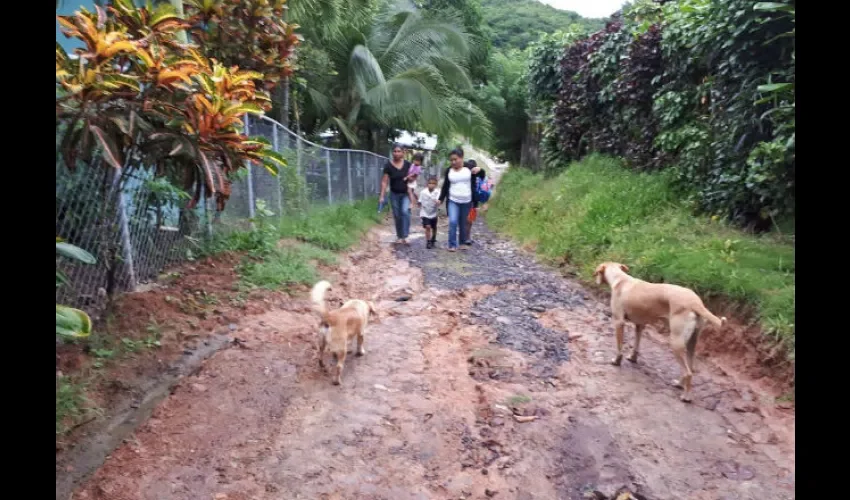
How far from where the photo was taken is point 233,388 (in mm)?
3820

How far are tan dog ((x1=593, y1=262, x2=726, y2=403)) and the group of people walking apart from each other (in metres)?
4.51

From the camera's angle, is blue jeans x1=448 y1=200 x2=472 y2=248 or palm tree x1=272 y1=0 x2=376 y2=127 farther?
palm tree x1=272 y1=0 x2=376 y2=127

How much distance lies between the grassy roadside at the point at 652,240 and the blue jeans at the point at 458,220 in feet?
4.32

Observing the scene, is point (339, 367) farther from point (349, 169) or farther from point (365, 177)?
point (365, 177)

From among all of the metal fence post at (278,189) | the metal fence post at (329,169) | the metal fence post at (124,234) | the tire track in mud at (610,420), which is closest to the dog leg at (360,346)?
the tire track in mud at (610,420)

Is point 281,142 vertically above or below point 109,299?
above

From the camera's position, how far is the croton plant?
10.3ft

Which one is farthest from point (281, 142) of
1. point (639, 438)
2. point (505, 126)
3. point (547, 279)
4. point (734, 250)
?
point (505, 126)

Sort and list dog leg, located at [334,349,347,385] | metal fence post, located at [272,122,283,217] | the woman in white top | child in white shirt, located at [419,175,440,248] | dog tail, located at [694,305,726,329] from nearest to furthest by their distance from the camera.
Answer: dog tail, located at [694,305,726,329]
dog leg, located at [334,349,347,385]
metal fence post, located at [272,122,283,217]
the woman in white top
child in white shirt, located at [419,175,440,248]

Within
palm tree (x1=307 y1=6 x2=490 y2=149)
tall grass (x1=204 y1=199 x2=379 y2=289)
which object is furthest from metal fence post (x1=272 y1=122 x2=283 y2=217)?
palm tree (x1=307 y1=6 x2=490 y2=149)

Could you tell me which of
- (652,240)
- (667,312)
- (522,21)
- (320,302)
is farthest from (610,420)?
(522,21)

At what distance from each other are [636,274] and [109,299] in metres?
5.18

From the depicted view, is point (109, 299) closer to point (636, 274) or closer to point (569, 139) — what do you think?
point (636, 274)

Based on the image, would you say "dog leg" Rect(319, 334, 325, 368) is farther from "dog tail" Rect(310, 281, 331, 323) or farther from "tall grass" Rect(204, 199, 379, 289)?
"tall grass" Rect(204, 199, 379, 289)
